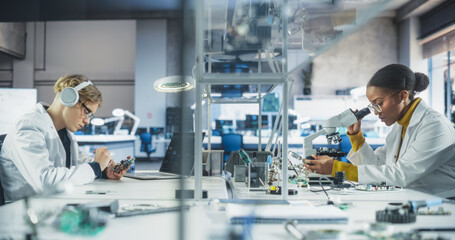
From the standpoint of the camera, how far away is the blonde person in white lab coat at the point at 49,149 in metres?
1.70

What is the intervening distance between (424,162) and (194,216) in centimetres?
125

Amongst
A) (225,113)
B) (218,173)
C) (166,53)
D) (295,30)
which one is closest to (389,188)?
(295,30)

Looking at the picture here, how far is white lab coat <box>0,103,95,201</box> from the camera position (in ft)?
5.53

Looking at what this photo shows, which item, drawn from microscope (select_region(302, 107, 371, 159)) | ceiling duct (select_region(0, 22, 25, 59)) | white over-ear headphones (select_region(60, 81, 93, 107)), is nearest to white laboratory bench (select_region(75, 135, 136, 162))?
white over-ear headphones (select_region(60, 81, 93, 107))

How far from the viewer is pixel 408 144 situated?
2.00m

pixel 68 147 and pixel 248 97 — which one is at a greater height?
pixel 248 97

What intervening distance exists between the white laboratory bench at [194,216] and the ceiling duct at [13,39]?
9.25 m

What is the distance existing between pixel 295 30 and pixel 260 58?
1.36 feet

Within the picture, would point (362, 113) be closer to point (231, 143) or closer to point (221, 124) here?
point (231, 143)

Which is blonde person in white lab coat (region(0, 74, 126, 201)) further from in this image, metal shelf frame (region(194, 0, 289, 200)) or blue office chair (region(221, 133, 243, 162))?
blue office chair (region(221, 133, 243, 162))

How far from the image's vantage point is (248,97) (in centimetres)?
276

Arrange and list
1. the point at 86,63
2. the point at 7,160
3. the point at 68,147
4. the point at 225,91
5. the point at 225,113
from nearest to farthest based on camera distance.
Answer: the point at 7,160, the point at 68,147, the point at 225,91, the point at 225,113, the point at 86,63

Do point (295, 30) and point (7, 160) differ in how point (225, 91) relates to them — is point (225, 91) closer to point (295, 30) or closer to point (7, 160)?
point (295, 30)

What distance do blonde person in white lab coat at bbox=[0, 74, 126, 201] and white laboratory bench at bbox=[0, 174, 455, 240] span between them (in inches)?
5.3
